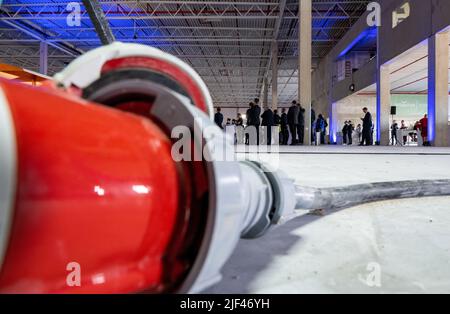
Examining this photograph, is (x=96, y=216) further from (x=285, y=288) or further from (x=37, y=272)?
(x=285, y=288)

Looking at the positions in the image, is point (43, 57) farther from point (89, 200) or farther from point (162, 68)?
point (89, 200)

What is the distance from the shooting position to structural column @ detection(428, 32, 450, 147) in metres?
9.73

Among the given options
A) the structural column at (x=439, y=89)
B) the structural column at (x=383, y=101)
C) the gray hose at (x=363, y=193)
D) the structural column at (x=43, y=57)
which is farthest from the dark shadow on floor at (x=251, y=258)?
the structural column at (x=43, y=57)

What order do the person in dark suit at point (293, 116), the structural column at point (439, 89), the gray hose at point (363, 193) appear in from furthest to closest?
1. the person in dark suit at point (293, 116)
2. the structural column at point (439, 89)
3. the gray hose at point (363, 193)

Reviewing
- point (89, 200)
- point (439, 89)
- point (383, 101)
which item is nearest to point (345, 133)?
point (383, 101)

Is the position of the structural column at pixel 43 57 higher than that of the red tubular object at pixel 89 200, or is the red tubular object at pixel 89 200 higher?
the structural column at pixel 43 57

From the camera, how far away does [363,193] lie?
1.54m

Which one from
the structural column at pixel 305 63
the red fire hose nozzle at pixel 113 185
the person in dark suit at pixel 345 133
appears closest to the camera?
the red fire hose nozzle at pixel 113 185

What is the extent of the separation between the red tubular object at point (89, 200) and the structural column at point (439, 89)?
11256 mm

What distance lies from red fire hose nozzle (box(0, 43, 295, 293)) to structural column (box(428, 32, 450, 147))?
1113 centimetres

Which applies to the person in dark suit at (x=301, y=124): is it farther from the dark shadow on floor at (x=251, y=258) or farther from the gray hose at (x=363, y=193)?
the dark shadow on floor at (x=251, y=258)

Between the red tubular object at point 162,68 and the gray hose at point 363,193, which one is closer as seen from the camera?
the red tubular object at point 162,68

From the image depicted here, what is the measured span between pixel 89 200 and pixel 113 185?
0.04 meters

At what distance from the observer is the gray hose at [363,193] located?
121 centimetres
